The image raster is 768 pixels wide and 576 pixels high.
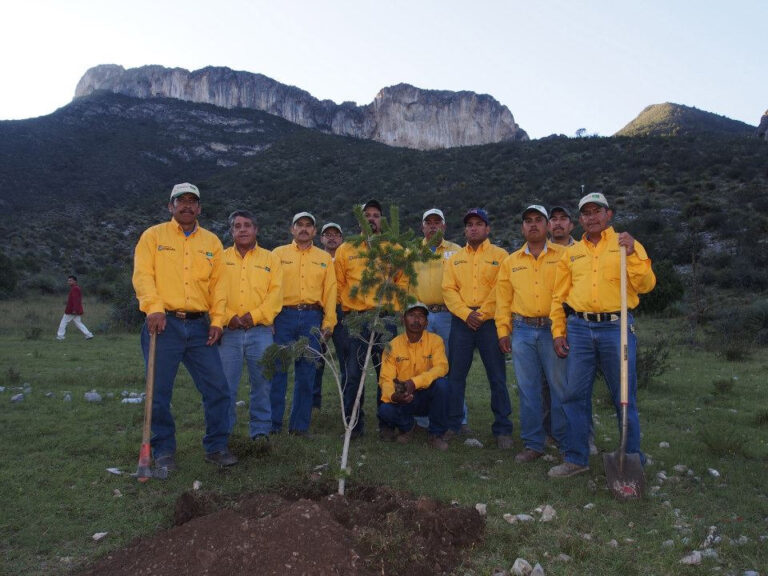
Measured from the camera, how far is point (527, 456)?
550 cm

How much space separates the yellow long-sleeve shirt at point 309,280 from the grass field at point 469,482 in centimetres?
142

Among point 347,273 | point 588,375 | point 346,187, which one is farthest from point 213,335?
point 346,187

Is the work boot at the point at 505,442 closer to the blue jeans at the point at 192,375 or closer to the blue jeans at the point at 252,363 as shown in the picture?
the blue jeans at the point at 252,363

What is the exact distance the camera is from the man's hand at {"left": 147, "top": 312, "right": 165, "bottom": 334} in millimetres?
4773

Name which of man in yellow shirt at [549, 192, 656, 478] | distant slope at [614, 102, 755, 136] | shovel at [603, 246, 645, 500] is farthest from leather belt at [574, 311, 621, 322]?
distant slope at [614, 102, 755, 136]

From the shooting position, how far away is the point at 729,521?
4.07 meters

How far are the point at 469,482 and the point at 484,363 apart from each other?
1.55 m

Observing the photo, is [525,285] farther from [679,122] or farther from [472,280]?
[679,122]

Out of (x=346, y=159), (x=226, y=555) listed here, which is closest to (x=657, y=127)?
(x=346, y=159)

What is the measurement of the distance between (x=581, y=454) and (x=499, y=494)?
921 millimetres

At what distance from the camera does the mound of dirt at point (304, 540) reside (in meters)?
3.15

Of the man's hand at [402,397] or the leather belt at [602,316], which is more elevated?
the leather belt at [602,316]

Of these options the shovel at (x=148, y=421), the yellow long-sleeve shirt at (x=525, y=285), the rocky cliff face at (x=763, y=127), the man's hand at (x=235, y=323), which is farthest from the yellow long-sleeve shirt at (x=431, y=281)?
the rocky cliff face at (x=763, y=127)

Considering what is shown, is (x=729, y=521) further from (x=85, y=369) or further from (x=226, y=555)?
(x=85, y=369)
